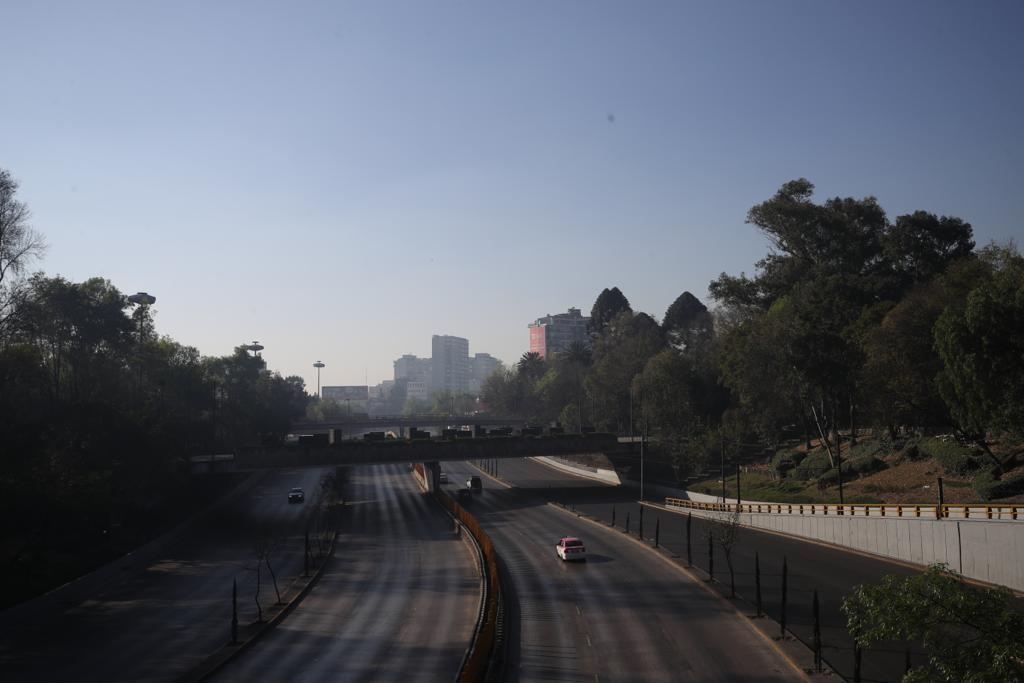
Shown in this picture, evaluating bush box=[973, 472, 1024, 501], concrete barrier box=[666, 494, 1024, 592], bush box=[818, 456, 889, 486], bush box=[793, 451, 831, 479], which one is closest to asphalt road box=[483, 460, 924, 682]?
concrete barrier box=[666, 494, 1024, 592]

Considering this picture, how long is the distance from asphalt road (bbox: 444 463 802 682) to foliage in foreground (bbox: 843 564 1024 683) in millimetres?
14656

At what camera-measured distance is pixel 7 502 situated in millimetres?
46844

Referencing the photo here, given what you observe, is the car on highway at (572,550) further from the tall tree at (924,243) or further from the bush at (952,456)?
the tall tree at (924,243)

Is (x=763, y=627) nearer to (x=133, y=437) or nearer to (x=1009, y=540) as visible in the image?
(x=1009, y=540)

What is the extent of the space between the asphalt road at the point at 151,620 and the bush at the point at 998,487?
41.6 meters

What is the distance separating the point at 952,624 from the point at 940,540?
3359 cm

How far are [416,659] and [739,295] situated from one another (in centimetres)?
9032

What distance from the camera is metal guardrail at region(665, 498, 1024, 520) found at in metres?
40.2

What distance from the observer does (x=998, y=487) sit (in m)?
47.2

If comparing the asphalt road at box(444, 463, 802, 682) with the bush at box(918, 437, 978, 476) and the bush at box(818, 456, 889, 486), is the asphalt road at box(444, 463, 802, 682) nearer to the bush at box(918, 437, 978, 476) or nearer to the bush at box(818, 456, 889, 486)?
the bush at box(918, 437, 978, 476)

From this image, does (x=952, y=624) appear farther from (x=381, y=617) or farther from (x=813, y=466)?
(x=813, y=466)

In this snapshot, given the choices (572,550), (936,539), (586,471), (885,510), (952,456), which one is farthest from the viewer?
(586,471)

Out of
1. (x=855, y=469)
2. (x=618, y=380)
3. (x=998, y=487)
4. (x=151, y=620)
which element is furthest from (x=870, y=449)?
(x=618, y=380)

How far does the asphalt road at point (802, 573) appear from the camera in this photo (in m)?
30.0
